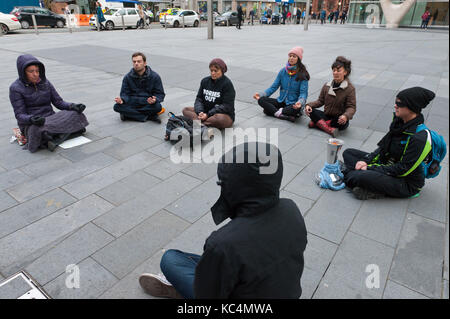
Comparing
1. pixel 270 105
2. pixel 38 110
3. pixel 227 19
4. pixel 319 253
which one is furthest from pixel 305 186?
pixel 227 19

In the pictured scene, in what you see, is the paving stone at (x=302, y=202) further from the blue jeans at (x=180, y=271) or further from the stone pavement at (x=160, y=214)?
the blue jeans at (x=180, y=271)

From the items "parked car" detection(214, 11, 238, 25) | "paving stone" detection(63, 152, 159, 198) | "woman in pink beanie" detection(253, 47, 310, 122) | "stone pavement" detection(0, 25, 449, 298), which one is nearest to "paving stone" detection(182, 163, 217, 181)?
"stone pavement" detection(0, 25, 449, 298)

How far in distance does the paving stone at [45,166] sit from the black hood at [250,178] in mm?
3297

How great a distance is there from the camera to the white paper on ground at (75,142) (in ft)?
15.0

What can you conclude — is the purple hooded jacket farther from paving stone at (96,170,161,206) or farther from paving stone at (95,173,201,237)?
paving stone at (95,173,201,237)

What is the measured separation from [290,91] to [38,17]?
80.9 feet

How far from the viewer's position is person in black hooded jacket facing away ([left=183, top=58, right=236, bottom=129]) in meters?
4.93

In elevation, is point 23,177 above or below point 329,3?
below

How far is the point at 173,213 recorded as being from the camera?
3203 millimetres

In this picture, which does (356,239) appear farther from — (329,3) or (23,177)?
(329,3)

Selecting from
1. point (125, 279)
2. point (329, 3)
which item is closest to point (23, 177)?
point (125, 279)

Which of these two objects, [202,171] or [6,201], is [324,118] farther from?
[6,201]
